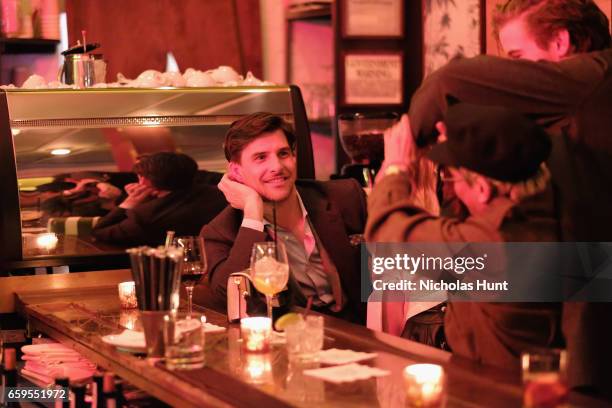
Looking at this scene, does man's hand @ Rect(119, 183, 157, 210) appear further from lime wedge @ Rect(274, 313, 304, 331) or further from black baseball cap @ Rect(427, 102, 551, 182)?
black baseball cap @ Rect(427, 102, 551, 182)

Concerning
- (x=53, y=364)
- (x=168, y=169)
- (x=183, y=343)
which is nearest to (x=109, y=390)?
(x=183, y=343)

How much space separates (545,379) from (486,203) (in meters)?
0.61

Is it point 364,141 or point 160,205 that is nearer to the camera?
point 160,205

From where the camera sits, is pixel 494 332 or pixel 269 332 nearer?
pixel 494 332

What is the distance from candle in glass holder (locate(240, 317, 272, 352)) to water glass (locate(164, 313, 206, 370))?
137mm

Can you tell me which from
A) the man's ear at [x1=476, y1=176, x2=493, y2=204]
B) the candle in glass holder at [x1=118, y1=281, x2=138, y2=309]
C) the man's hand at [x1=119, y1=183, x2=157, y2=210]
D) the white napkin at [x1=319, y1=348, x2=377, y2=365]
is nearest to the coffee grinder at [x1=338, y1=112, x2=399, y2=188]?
the man's hand at [x1=119, y1=183, x2=157, y2=210]

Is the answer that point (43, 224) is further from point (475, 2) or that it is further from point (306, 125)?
point (475, 2)

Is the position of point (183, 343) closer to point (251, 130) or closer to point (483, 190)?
point (483, 190)

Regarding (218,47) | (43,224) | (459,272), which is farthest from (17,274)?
(218,47)

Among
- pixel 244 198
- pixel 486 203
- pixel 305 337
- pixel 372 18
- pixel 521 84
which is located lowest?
pixel 305 337

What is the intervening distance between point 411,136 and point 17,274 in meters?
1.91

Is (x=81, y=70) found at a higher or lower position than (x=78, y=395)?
higher

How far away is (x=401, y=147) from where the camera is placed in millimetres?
2080

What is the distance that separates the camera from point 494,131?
1874mm
